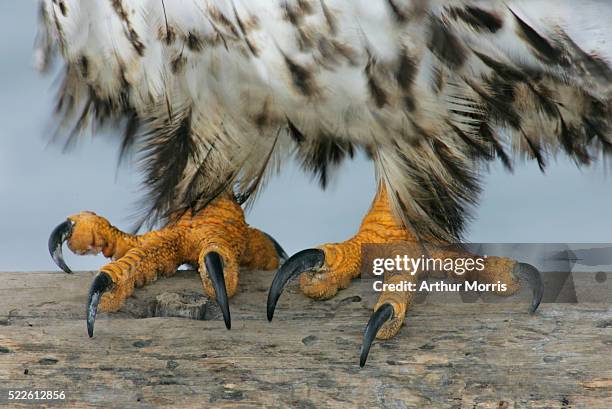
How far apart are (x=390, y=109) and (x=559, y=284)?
0.57 m

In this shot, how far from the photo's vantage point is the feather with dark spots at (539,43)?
2.44 metres

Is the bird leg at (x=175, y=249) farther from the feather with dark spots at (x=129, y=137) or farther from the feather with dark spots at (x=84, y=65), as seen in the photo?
the feather with dark spots at (x=84, y=65)

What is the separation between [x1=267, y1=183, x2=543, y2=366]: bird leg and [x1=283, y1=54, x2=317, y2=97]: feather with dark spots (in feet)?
1.23

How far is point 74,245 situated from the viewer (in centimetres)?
275

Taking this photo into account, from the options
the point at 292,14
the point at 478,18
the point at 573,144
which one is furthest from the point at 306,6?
the point at 573,144

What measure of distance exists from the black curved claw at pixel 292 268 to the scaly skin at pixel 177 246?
0.60 feet

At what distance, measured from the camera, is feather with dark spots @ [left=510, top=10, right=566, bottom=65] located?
2443mm

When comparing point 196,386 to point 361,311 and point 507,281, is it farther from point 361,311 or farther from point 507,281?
point 507,281

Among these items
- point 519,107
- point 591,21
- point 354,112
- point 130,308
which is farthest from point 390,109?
point 130,308

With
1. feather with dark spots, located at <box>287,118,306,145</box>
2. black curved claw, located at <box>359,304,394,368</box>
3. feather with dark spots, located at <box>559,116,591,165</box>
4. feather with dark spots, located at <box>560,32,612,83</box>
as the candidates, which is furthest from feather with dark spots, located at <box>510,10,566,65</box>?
black curved claw, located at <box>359,304,394,368</box>

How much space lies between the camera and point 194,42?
8.04ft

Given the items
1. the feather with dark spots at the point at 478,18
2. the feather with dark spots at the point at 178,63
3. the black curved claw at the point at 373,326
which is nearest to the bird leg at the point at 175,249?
the black curved claw at the point at 373,326

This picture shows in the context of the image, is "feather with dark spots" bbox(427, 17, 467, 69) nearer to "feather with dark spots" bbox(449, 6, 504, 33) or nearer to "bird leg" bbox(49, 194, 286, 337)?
"feather with dark spots" bbox(449, 6, 504, 33)

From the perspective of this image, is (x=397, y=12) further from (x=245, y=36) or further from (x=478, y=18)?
(x=245, y=36)
